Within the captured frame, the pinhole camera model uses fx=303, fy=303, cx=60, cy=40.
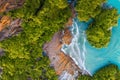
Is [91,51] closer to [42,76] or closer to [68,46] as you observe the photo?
[68,46]

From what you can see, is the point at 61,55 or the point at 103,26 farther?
the point at 61,55

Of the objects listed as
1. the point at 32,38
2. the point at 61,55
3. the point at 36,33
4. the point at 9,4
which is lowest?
the point at 61,55

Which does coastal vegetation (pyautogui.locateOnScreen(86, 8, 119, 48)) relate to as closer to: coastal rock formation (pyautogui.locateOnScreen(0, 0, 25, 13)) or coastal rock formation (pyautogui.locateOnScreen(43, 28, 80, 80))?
coastal rock formation (pyautogui.locateOnScreen(43, 28, 80, 80))

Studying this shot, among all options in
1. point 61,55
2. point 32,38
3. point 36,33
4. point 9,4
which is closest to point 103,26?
point 61,55

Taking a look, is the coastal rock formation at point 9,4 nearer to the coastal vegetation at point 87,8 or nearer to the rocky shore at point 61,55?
the rocky shore at point 61,55

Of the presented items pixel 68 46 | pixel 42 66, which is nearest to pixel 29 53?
pixel 42 66

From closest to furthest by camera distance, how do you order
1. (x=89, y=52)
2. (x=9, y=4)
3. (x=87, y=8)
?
(x=87, y=8) → (x=9, y=4) → (x=89, y=52)

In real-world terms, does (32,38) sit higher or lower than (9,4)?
lower

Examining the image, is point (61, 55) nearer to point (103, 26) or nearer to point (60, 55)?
point (60, 55)
